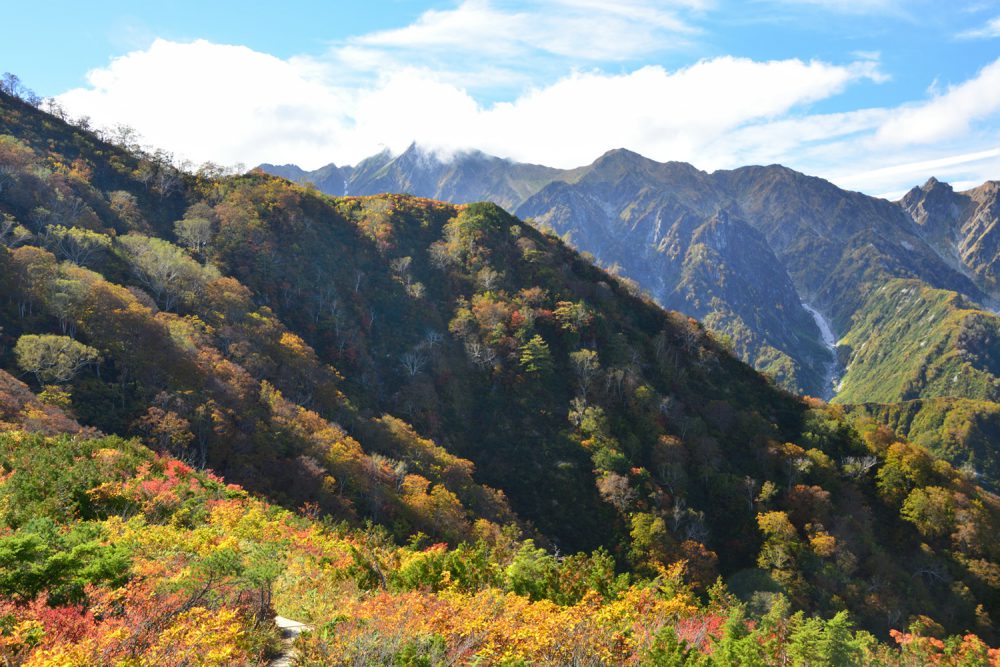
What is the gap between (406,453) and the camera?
185 feet

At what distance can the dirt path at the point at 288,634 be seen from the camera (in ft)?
39.1

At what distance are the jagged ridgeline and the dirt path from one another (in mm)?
562

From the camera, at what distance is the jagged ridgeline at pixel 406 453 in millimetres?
14250

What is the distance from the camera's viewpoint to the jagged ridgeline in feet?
46.8

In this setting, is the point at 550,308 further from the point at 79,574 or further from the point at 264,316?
the point at 79,574

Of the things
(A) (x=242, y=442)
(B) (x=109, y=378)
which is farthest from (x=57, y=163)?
(A) (x=242, y=442)

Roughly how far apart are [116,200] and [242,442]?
52.7m

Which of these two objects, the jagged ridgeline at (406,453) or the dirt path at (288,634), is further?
the jagged ridgeline at (406,453)

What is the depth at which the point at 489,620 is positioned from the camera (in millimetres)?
13820

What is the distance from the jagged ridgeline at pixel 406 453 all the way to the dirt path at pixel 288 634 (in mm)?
562

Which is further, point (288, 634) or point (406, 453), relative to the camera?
point (406, 453)

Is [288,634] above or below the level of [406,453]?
above

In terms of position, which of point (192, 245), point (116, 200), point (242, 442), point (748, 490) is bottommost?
point (748, 490)

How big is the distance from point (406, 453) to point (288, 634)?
143 ft
